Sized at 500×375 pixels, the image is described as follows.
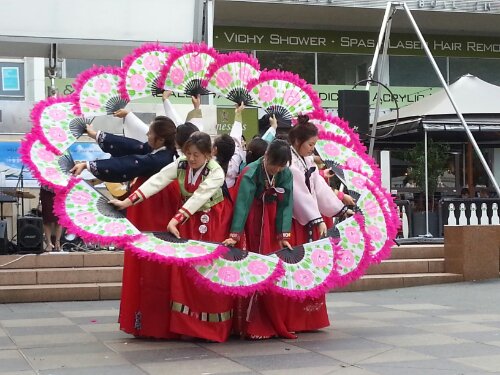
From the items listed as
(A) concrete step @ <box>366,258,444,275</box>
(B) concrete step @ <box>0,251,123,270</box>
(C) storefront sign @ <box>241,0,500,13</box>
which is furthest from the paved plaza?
(C) storefront sign @ <box>241,0,500,13</box>

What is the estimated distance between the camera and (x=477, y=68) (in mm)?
30219

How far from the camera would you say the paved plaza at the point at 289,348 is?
20.8 ft

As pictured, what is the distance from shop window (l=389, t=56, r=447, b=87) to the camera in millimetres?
28969

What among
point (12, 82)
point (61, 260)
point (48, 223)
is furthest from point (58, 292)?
point (12, 82)

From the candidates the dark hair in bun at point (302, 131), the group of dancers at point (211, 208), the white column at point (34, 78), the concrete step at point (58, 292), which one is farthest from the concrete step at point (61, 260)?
the white column at point (34, 78)

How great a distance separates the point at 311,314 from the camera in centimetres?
792

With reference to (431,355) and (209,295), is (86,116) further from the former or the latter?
(431,355)

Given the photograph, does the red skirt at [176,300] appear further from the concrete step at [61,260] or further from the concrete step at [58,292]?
the concrete step at [61,260]

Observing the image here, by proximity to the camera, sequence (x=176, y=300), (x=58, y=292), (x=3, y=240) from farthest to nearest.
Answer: (x=3, y=240), (x=58, y=292), (x=176, y=300)

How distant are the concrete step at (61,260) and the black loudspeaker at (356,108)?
176 inches

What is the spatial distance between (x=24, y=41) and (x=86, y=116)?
21.3ft

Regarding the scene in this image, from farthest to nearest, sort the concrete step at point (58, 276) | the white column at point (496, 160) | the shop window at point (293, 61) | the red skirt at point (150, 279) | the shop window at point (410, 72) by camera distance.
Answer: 1. the shop window at point (410, 72)
2. the shop window at point (293, 61)
3. the white column at point (496, 160)
4. the concrete step at point (58, 276)
5. the red skirt at point (150, 279)

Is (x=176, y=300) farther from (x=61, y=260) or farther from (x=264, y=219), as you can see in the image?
(x=61, y=260)

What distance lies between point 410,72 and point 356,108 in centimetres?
1504
